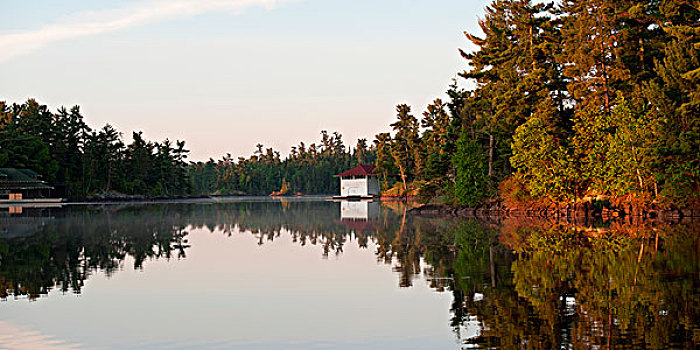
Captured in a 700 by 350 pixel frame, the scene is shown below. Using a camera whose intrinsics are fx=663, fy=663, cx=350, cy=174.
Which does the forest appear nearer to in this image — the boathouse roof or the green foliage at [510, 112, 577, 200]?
the green foliage at [510, 112, 577, 200]

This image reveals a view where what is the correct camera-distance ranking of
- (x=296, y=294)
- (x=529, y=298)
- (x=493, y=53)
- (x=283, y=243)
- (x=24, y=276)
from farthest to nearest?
(x=493, y=53) → (x=283, y=243) → (x=24, y=276) → (x=296, y=294) → (x=529, y=298)

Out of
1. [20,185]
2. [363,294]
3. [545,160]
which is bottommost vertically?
[363,294]

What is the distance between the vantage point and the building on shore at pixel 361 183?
112 m

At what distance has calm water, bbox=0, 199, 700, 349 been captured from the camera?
34.9 ft

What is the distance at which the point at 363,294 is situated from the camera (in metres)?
15.1

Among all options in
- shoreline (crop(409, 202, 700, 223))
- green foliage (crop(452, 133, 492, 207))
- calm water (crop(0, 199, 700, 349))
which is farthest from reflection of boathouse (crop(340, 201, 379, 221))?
calm water (crop(0, 199, 700, 349))

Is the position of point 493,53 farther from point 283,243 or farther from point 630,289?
point 630,289

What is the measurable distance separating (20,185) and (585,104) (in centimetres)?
7803

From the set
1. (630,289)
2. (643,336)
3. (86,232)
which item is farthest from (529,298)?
(86,232)

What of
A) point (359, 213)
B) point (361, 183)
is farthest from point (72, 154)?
point (359, 213)

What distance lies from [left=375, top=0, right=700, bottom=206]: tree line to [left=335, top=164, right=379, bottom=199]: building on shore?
59076 millimetres

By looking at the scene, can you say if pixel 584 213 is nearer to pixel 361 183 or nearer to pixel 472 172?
pixel 472 172

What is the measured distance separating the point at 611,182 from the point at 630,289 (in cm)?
2788

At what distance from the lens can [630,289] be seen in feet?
46.0
